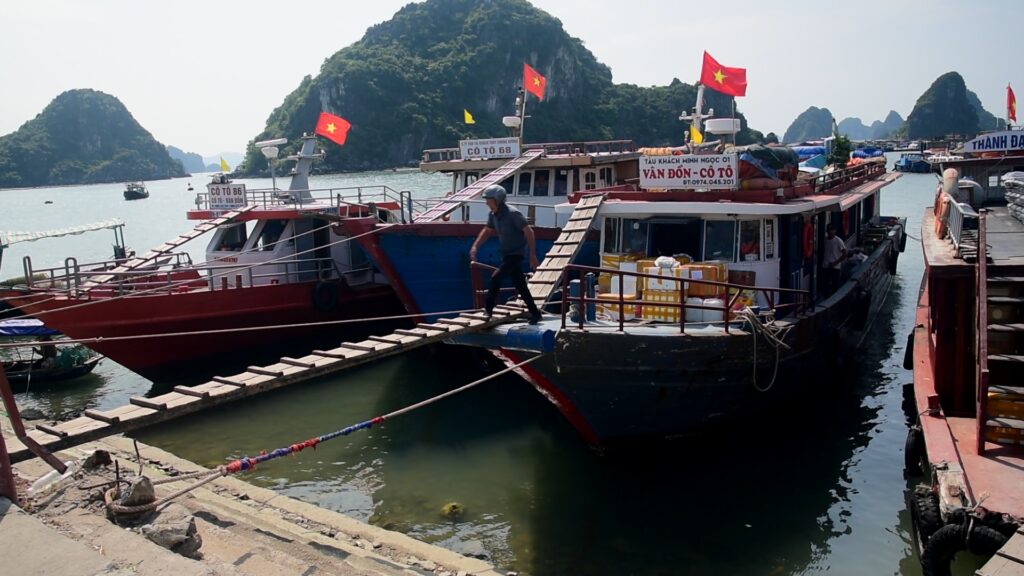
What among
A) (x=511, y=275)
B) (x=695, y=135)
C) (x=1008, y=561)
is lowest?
(x=1008, y=561)

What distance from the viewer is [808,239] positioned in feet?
40.2

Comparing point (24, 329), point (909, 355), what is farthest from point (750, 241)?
point (24, 329)

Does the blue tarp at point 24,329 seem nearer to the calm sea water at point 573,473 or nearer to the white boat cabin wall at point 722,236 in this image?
the calm sea water at point 573,473

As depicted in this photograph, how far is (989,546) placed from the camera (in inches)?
227

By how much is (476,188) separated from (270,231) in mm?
4759

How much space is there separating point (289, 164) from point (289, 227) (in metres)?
90.0

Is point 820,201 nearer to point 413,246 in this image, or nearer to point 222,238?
point 413,246

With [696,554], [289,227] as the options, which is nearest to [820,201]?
[696,554]

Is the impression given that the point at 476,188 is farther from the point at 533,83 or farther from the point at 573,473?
the point at 573,473

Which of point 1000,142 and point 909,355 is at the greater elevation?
point 1000,142

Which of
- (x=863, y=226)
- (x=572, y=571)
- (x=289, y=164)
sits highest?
(x=289, y=164)

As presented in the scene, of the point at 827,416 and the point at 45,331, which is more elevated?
the point at 45,331

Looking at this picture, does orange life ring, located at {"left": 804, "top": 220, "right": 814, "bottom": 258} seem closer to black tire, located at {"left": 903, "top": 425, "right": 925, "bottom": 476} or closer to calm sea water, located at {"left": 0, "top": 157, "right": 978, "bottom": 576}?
calm sea water, located at {"left": 0, "top": 157, "right": 978, "bottom": 576}

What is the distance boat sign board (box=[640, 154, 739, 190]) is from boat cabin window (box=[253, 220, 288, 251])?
30.5 feet
